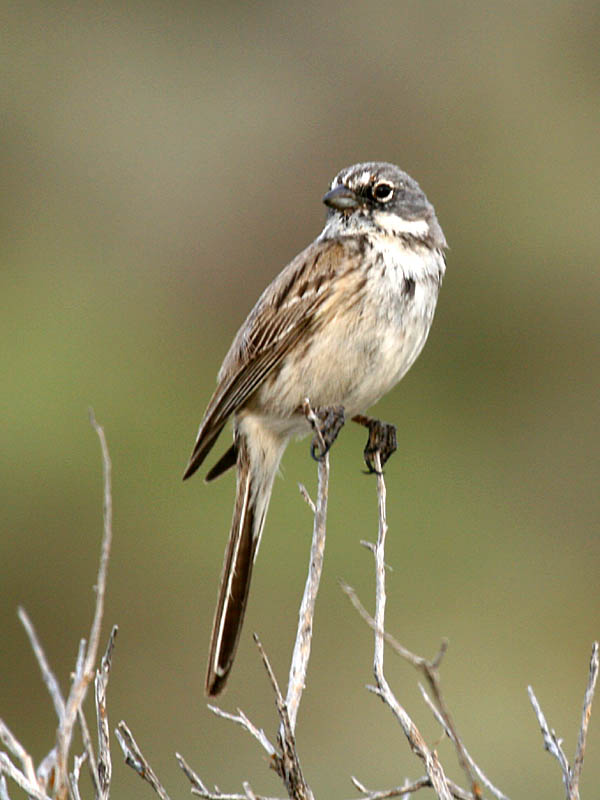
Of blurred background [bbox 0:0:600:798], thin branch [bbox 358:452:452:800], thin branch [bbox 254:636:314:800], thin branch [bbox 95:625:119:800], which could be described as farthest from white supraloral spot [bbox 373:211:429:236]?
blurred background [bbox 0:0:600:798]

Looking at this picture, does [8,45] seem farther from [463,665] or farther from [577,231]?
[463,665]

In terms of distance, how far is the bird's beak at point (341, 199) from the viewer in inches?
242

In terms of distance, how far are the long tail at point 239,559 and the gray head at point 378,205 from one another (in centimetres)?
104

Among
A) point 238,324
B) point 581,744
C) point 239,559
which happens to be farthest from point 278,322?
point 238,324

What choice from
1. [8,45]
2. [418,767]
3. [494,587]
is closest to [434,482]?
[494,587]

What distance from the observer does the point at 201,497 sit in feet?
43.8

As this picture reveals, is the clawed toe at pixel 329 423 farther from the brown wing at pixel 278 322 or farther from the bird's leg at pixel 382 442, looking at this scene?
the brown wing at pixel 278 322

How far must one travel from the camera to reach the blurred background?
1155 centimetres

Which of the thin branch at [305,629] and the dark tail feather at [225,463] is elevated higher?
the dark tail feather at [225,463]

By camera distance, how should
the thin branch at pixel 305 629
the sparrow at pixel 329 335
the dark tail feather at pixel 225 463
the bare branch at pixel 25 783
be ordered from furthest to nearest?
1. the dark tail feather at pixel 225 463
2. the sparrow at pixel 329 335
3. the thin branch at pixel 305 629
4. the bare branch at pixel 25 783

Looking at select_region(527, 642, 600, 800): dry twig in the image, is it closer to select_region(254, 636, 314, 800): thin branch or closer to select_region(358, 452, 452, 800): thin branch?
select_region(358, 452, 452, 800): thin branch

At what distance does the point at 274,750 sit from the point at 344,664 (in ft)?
25.5

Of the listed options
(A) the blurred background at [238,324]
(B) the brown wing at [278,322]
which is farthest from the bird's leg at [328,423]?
(A) the blurred background at [238,324]

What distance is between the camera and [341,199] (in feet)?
20.2
